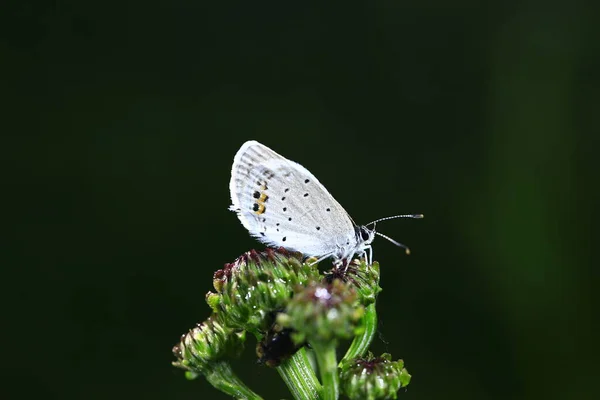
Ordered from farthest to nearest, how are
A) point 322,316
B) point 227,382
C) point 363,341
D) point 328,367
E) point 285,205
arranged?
point 285,205 < point 227,382 < point 363,341 < point 328,367 < point 322,316

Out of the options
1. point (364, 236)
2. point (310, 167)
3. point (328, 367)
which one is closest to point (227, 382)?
point (328, 367)

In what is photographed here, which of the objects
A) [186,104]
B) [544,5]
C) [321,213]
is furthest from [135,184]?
[544,5]

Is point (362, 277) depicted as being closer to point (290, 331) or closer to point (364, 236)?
point (364, 236)

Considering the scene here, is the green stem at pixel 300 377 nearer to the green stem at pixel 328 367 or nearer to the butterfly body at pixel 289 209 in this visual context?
the green stem at pixel 328 367

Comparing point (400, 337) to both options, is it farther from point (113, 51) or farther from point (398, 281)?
point (113, 51)

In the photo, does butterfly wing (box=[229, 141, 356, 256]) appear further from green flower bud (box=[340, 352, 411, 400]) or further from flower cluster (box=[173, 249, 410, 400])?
green flower bud (box=[340, 352, 411, 400])

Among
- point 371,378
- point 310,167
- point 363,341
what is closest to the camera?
point 371,378
